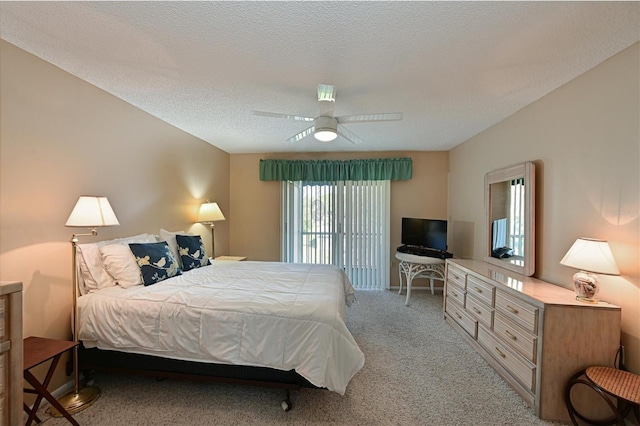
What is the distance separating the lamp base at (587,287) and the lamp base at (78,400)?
361 cm

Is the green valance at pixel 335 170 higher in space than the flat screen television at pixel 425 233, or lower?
higher

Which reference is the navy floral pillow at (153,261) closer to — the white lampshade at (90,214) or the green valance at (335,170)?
the white lampshade at (90,214)

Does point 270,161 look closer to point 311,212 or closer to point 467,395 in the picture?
point 311,212

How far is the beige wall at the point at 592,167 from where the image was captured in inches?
67.5

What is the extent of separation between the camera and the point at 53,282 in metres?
2.04

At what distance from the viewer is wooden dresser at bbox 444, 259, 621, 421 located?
1757 millimetres

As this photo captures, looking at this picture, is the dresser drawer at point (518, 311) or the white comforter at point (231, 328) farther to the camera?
the dresser drawer at point (518, 311)

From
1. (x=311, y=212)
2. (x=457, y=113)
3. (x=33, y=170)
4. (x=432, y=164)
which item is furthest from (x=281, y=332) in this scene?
(x=432, y=164)

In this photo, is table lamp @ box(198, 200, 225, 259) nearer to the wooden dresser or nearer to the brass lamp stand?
the brass lamp stand

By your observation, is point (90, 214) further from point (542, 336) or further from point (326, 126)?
point (542, 336)

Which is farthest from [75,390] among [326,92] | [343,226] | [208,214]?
[343,226]

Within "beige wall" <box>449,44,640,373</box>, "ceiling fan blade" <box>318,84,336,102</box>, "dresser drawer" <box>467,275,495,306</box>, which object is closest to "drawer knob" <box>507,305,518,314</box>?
"dresser drawer" <box>467,275,495,306</box>

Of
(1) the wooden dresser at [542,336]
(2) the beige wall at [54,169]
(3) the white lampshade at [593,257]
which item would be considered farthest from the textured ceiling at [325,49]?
(1) the wooden dresser at [542,336]

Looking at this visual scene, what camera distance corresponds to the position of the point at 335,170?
15.6ft
